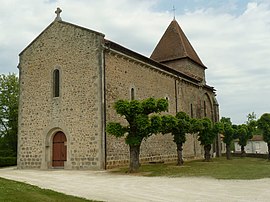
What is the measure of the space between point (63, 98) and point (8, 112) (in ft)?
49.9

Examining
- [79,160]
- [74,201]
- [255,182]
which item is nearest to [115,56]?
[79,160]

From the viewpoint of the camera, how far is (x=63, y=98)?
19.9m

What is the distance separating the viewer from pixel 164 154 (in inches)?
989

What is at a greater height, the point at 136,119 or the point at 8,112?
the point at 8,112

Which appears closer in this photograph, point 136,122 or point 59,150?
point 136,122

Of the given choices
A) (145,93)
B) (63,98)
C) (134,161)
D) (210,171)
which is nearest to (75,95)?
(63,98)

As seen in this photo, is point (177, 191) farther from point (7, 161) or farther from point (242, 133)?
point (242, 133)

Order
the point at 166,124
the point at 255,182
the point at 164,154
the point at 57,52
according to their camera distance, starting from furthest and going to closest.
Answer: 1. the point at 164,154
2. the point at 57,52
3. the point at 166,124
4. the point at 255,182

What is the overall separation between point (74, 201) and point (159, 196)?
8.36 ft

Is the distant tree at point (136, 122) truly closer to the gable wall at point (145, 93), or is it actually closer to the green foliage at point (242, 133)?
the gable wall at point (145, 93)

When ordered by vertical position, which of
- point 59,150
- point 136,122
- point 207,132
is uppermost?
point 136,122

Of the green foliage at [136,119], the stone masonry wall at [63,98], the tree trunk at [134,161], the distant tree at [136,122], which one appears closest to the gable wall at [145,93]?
the stone masonry wall at [63,98]

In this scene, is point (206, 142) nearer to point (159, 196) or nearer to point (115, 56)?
point (115, 56)

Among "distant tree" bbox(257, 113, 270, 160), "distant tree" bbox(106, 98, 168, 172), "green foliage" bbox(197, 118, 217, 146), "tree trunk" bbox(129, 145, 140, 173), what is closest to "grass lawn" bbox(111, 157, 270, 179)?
"tree trunk" bbox(129, 145, 140, 173)
